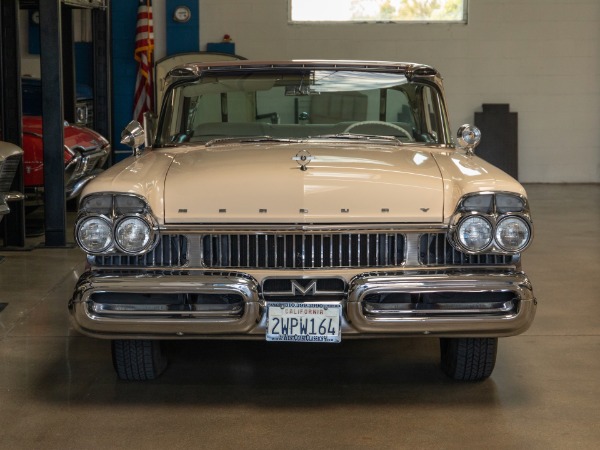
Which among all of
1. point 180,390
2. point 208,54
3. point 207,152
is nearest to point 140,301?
A: point 180,390

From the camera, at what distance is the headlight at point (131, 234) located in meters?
4.37

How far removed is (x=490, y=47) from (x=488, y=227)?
11.3m

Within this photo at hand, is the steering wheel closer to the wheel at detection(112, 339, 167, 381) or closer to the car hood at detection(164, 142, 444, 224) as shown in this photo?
the car hood at detection(164, 142, 444, 224)

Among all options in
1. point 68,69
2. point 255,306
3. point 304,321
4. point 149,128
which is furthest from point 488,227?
point 68,69

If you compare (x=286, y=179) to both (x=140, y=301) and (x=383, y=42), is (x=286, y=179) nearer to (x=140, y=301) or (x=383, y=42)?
(x=140, y=301)

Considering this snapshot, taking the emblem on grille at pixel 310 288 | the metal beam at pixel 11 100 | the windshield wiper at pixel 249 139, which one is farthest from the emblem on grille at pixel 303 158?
the metal beam at pixel 11 100

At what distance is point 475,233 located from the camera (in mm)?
4375

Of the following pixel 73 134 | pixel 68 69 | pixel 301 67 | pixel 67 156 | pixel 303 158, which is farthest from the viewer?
pixel 68 69

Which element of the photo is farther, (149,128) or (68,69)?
(68,69)

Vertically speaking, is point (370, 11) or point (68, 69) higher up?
point (370, 11)

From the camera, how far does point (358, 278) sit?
429 centimetres

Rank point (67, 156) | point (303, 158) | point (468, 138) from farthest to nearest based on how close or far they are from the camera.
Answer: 1. point (67, 156)
2. point (468, 138)
3. point (303, 158)

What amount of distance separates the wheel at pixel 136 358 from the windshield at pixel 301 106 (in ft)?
4.15

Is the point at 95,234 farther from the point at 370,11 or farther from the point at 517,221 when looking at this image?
the point at 370,11
